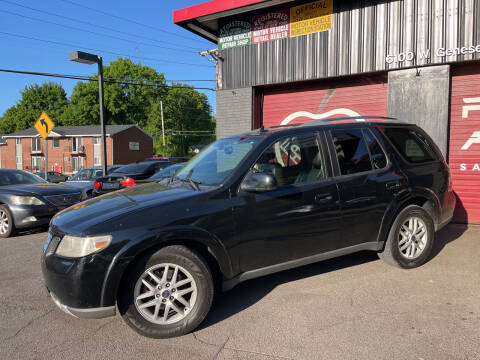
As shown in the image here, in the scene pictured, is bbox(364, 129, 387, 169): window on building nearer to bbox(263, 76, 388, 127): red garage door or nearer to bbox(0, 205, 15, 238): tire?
bbox(263, 76, 388, 127): red garage door

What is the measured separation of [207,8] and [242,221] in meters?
7.41

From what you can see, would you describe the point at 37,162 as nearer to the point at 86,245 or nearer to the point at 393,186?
the point at 86,245

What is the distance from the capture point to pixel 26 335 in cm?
305

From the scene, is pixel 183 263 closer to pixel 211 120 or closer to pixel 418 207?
pixel 418 207

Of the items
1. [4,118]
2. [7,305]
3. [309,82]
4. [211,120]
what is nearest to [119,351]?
[7,305]

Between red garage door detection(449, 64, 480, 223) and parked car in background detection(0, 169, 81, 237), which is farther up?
red garage door detection(449, 64, 480, 223)

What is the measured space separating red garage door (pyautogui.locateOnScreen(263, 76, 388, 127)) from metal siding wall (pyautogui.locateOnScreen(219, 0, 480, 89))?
0.41m

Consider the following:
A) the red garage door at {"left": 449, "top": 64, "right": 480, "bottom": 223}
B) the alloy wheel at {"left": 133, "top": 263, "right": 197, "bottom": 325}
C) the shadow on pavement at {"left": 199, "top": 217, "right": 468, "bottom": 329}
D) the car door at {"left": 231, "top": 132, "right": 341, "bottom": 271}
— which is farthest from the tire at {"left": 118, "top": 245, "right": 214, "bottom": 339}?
the red garage door at {"left": 449, "top": 64, "right": 480, "bottom": 223}

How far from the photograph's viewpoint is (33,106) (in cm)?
6225

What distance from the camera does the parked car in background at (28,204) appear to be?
22.8ft

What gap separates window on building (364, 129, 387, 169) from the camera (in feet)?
13.4

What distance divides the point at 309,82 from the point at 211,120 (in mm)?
63390

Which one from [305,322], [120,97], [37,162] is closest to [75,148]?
[37,162]

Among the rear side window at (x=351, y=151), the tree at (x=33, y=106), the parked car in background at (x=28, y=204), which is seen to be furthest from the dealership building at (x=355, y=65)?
the tree at (x=33, y=106)
